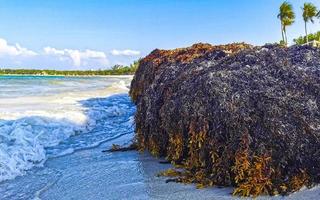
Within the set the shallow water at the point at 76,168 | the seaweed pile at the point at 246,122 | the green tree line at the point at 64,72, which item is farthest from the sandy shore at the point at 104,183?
the green tree line at the point at 64,72

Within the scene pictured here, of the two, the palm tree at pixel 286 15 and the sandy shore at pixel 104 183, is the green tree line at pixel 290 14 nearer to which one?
the palm tree at pixel 286 15

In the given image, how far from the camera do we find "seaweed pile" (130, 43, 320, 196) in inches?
134

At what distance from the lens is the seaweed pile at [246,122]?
339 cm

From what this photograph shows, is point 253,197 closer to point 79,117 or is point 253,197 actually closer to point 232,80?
point 232,80

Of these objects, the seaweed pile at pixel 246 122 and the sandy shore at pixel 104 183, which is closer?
the seaweed pile at pixel 246 122

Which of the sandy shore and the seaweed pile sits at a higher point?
the seaweed pile

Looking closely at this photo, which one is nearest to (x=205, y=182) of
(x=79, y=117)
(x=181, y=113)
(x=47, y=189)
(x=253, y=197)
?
(x=253, y=197)

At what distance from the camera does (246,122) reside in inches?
141

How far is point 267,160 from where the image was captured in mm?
3381

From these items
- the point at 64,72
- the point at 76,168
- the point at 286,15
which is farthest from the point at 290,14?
the point at 64,72

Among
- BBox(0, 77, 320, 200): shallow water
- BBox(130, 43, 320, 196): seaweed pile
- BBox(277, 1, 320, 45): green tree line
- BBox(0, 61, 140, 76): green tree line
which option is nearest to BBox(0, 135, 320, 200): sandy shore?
BBox(0, 77, 320, 200): shallow water

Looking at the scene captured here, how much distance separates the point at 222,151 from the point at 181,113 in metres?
0.65

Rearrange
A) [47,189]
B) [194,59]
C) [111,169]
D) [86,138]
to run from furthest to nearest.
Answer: [86,138], [194,59], [111,169], [47,189]

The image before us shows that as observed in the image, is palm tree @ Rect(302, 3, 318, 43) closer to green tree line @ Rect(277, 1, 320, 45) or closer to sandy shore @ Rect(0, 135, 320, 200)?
green tree line @ Rect(277, 1, 320, 45)
